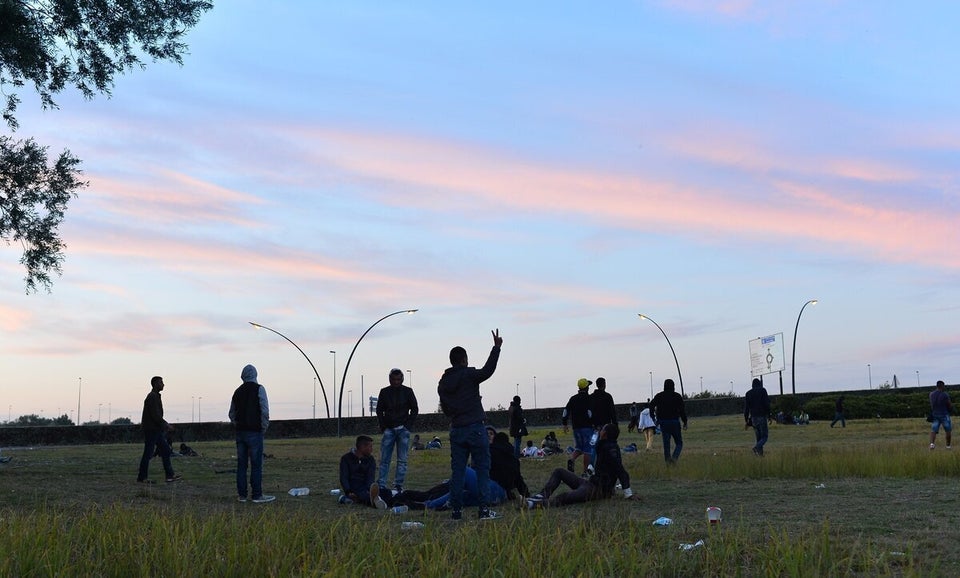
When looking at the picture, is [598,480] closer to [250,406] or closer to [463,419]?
[463,419]

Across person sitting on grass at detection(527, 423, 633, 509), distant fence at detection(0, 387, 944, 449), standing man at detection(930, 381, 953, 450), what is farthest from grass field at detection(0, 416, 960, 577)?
distant fence at detection(0, 387, 944, 449)

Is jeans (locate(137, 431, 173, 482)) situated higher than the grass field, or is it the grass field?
jeans (locate(137, 431, 173, 482))

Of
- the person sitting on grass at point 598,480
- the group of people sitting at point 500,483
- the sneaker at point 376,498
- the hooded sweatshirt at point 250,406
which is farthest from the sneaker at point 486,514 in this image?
the hooded sweatshirt at point 250,406

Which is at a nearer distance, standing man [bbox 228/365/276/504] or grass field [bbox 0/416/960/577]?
grass field [bbox 0/416/960/577]

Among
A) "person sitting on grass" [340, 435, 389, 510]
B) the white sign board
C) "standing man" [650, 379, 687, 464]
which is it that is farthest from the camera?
the white sign board

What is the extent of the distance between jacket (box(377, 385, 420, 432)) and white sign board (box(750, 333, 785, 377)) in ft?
236

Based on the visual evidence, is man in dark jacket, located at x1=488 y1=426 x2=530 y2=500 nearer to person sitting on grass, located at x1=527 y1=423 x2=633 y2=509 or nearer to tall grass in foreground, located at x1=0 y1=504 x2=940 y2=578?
person sitting on grass, located at x1=527 y1=423 x2=633 y2=509

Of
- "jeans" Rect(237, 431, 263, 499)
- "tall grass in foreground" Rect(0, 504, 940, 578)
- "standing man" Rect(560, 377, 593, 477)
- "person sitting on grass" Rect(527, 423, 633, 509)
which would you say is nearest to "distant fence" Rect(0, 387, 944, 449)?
"standing man" Rect(560, 377, 593, 477)

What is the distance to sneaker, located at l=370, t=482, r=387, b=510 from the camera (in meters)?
13.1

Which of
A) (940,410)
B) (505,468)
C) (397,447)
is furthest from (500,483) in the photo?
(940,410)

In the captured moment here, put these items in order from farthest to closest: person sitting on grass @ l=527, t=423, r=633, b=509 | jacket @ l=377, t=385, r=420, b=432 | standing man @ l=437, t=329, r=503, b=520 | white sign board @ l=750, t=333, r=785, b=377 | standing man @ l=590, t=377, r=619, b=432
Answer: white sign board @ l=750, t=333, r=785, b=377, standing man @ l=590, t=377, r=619, b=432, jacket @ l=377, t=385, r=420, b=432, person sitting on grass @ l=527, t=423, r=633, b=509, standing man @ l=437, t=329, r=503, b=520

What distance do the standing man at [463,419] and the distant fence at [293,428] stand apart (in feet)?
114

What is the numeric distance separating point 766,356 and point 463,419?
79272 mm

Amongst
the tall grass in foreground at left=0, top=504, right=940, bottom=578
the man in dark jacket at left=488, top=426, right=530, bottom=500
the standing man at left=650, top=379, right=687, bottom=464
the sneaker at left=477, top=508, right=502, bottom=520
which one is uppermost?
the standing man at left=650, top=379, right=687, bottom=464
